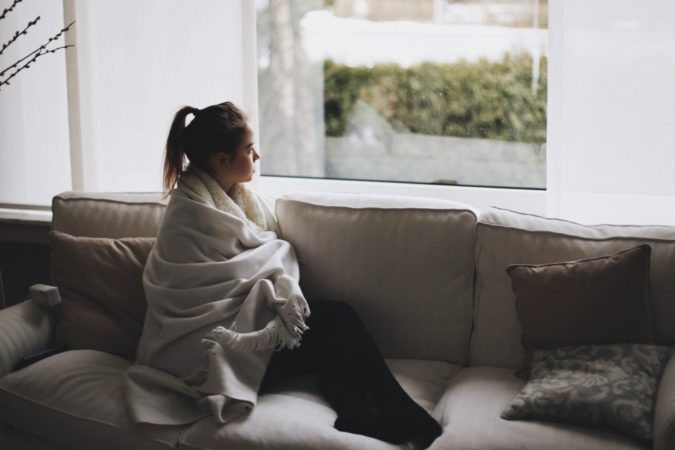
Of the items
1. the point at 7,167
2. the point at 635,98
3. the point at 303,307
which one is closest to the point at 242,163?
the point at 303,307

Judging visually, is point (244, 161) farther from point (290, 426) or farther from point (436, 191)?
Result: point (436, 191)

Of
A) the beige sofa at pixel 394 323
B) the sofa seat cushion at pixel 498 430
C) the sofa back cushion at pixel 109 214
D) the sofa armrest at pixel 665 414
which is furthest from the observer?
the sofa back cushion at pixel 109 214

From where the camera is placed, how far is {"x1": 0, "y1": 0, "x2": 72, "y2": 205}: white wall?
3.61 metres

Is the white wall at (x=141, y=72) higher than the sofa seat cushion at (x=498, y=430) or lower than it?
higher

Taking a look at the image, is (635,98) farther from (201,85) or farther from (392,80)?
(201,85)

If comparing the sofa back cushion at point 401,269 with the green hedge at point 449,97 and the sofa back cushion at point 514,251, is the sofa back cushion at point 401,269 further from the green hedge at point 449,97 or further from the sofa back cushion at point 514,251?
the green hedge at point 449,97

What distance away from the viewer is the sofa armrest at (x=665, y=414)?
1835mm

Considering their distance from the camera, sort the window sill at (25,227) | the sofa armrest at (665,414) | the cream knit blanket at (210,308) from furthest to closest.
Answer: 1. the window sill at (25,227)
2. the cream knit blanket at (210,308)
3. the sofa armrest at (665,414)

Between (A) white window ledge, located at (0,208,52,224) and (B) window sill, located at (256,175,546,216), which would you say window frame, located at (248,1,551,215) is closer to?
(B) window sill, located at (256,175,546,216)

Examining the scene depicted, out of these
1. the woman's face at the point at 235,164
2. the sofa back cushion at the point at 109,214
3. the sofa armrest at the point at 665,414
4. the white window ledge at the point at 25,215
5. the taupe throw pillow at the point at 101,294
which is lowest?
the sofa armrest at the point at 665,414

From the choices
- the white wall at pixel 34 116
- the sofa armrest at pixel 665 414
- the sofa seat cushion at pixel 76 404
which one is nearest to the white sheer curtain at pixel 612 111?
the sofa armrest at pixel 665 414

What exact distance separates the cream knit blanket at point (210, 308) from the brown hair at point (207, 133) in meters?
0.07

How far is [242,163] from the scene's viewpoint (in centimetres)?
261

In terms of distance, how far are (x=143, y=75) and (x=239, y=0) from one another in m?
0.52
